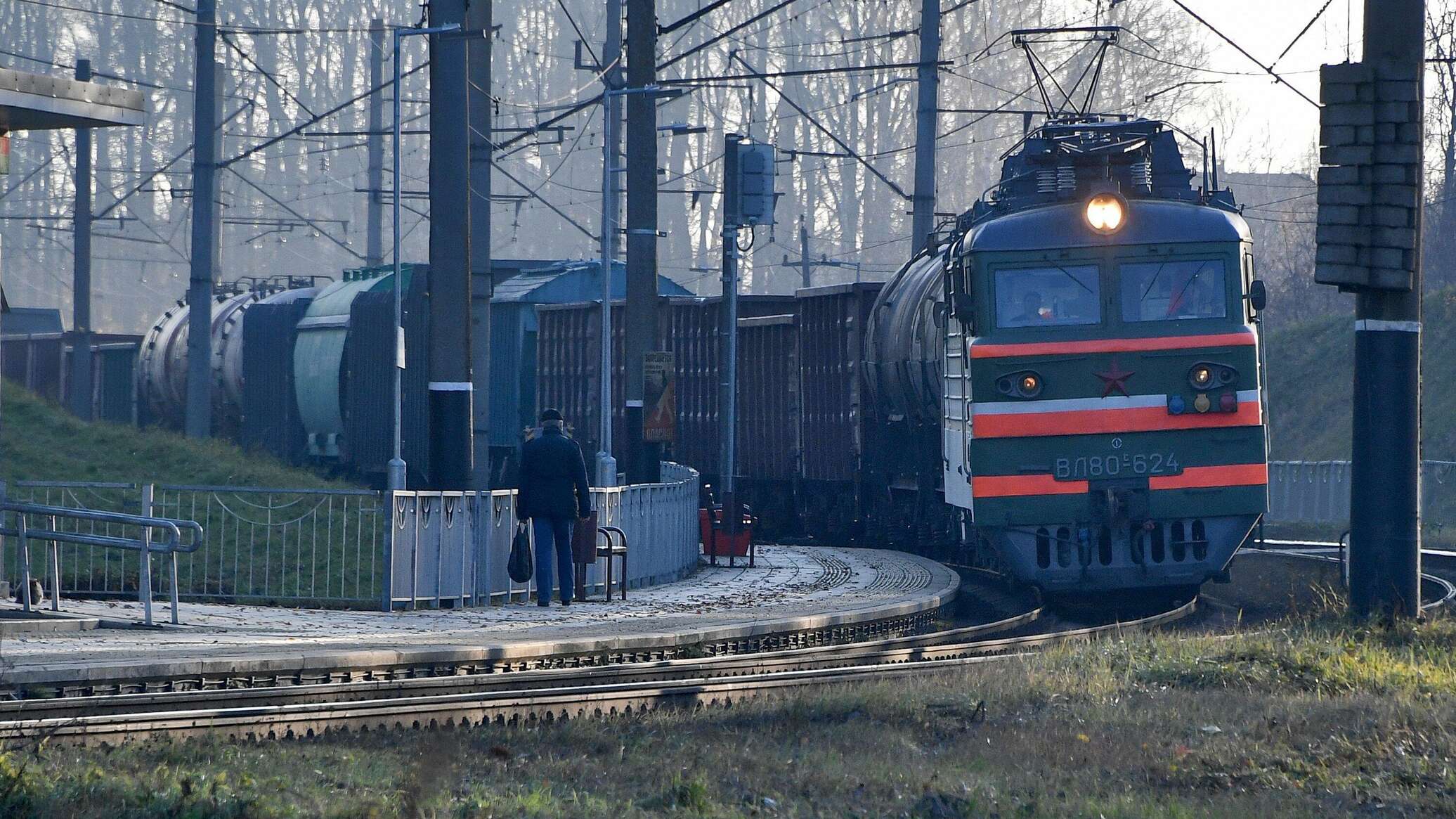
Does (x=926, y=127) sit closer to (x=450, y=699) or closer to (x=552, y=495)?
(x=552, y=495)

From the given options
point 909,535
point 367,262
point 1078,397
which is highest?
point 367,262

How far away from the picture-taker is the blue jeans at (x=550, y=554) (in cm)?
1581

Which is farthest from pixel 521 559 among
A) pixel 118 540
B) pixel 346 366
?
pixel 346 366

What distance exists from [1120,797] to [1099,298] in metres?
8.84

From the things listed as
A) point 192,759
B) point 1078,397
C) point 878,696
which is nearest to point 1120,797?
point 878,696

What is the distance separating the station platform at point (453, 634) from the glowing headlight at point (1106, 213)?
11.7ft

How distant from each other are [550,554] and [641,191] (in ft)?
21.3

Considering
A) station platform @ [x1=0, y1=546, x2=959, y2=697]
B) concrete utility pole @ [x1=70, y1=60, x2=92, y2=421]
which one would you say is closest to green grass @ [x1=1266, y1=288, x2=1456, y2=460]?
station platform @ [x1=0, y1=546, x2=959, y2=697]

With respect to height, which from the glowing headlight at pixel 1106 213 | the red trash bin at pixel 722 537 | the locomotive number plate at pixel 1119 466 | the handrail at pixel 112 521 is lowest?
the red trash bin at pixel 722 537

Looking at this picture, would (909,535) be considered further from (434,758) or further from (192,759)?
(434,758)

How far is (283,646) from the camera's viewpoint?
1135 cm

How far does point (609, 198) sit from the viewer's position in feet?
73.5

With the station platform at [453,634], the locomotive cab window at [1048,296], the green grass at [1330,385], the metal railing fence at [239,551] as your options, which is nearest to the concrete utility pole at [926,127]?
the station platform at [453,634]

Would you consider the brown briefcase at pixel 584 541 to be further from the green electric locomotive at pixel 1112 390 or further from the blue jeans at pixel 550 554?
the green electric locomotive at pixel 1112 390
